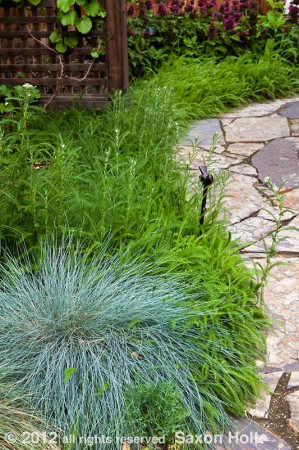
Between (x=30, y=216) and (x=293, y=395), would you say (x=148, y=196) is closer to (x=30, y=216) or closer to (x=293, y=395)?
(x=30, y=216)

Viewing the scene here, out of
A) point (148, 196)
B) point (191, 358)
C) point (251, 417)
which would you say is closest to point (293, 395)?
point (251, 417)

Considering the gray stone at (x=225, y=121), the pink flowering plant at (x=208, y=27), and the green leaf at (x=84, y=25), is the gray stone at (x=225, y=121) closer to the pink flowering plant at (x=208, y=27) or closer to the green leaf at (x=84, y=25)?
the pink flowering plant at (x=208, y=27)

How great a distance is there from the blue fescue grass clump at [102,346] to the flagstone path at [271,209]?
219mm

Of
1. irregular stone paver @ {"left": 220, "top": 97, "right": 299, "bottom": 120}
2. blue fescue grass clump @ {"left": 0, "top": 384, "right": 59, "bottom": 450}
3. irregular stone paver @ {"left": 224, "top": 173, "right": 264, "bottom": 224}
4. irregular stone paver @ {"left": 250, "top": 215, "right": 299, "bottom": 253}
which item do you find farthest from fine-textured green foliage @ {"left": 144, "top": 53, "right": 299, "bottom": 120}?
blue fescue grass clump @ {"left": 0, "top": 384, "right": 59, "bottom": 450}

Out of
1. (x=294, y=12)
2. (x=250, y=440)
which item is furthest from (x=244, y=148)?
(x=250, y=440)

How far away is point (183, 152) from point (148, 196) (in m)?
1.46

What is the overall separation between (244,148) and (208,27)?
1992 millimetres

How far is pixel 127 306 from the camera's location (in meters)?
2.68

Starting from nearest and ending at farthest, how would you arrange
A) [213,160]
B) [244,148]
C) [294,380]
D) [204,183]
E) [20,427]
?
[20,427]
[294,380]
[204,183]
[213,160]
[244,148]

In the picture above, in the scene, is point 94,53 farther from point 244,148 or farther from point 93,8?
point 244,148

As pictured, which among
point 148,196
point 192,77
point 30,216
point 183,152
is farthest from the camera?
point 192,77

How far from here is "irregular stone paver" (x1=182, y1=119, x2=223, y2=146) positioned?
16.8ft

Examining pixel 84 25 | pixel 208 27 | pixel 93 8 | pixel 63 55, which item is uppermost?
pixel 93 8

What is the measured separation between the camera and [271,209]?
13.5ft
